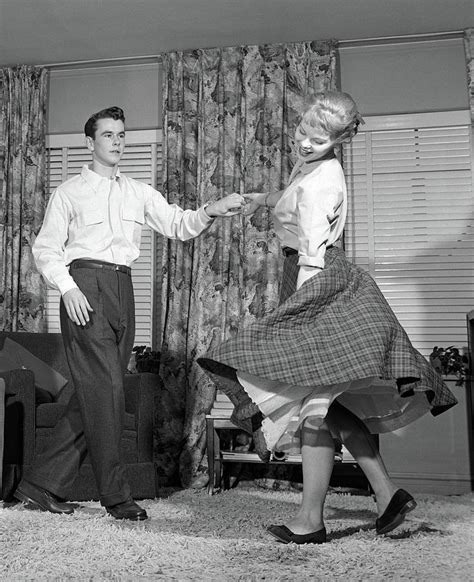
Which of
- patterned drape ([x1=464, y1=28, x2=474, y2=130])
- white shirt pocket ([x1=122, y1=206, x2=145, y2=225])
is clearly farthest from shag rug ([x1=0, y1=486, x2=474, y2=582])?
patterned drape ([x1=464, y1=28, x2=474, y2=130])

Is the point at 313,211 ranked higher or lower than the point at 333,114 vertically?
lower

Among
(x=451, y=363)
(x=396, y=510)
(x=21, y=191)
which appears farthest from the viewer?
(x=21, y=191)

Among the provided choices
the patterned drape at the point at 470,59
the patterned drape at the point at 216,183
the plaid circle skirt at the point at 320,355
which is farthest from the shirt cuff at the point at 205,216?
the patterned drape at the point at 470,59

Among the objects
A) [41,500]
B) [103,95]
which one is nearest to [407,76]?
[103,95]

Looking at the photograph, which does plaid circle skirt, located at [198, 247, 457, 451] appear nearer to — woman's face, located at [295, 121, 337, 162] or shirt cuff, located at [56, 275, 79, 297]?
woman's face, located at [295, 121, 337, 162]

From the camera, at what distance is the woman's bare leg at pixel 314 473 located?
246 centimetres

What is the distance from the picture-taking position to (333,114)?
2.67m

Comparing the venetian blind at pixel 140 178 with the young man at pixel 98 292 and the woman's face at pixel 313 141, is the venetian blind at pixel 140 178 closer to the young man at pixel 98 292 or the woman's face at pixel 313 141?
the young man at pixel 98 292

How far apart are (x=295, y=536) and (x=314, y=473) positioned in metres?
0.20

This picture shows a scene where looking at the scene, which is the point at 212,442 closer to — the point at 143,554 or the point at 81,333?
the point at 81,333

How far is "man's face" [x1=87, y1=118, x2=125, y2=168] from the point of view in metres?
3.29

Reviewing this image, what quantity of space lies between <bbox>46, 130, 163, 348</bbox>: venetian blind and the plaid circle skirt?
2.82 metres

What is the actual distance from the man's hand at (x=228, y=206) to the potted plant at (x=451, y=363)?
188 cm

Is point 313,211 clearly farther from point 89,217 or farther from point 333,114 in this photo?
point 89,217
